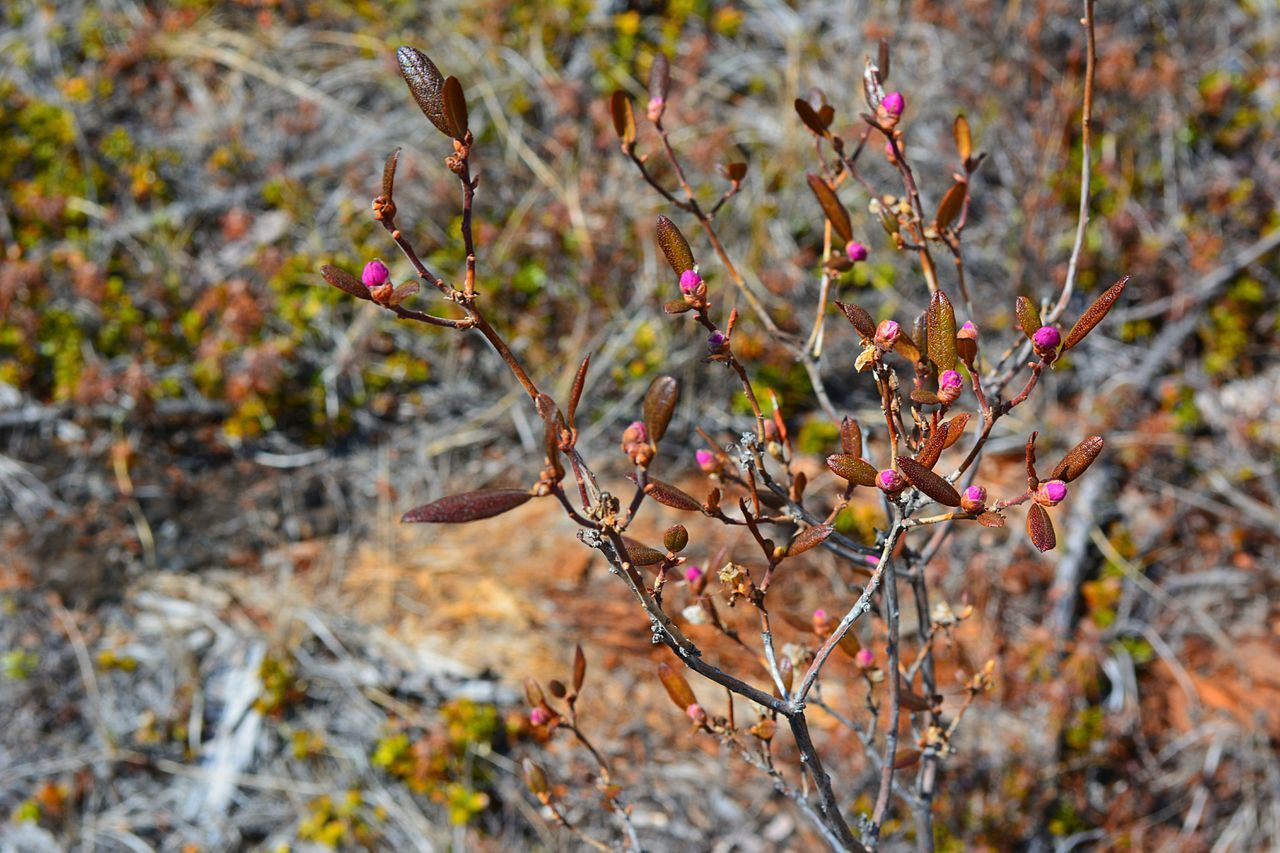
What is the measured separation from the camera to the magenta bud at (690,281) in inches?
39.3

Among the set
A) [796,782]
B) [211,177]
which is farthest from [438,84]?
[211,177]

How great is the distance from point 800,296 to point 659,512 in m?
1.13

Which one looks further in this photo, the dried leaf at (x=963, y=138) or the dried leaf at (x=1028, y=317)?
the dried leaf at (x=963, y=138)

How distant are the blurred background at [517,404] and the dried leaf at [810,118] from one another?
191 cm

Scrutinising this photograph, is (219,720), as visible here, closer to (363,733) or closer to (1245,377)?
(363,733)

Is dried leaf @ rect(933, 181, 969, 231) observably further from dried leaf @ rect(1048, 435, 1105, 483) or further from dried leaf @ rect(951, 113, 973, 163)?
dried leaf @ rect(1048, 435, 1105, 483)

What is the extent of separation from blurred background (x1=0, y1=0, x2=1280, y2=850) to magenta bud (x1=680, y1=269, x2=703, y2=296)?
6.59ft

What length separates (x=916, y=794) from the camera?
1549mm

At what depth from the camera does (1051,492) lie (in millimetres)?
905

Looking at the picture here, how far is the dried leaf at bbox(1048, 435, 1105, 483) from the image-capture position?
903 mm

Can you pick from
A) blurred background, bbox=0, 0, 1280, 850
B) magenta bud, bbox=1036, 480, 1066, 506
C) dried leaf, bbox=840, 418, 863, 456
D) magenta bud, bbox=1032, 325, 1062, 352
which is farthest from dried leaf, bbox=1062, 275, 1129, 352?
blurred background, bbox=0, 0, 1280, 850

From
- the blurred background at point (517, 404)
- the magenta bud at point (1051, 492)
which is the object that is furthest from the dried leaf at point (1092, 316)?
the blurred background at point (517, 404)

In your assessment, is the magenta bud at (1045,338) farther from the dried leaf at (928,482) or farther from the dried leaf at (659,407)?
the dried leaf at (659,407)

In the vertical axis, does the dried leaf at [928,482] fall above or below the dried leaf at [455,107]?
below
